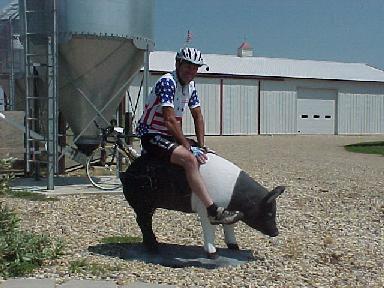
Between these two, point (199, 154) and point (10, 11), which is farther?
point (10, 11)

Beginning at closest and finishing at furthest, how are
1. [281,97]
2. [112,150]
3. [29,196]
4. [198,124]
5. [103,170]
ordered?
[198,124] < [29,196] < [112,150] < [103,170] < [281,97]

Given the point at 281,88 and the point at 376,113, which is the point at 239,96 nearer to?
the point at 281,88

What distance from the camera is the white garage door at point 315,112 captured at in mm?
45191

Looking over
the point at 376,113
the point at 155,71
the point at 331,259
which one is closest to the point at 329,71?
the point at 376,113

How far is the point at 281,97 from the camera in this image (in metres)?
44.8

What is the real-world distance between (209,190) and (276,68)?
141 feet

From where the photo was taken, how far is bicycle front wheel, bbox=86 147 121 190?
12.0 metres

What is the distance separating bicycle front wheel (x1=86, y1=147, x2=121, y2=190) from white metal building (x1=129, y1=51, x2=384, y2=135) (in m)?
26.1

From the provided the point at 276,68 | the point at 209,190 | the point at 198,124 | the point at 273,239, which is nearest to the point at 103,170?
the point at 273,239

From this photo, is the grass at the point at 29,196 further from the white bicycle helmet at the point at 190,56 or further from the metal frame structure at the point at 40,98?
the white bicycle helmet at the point at 190,56

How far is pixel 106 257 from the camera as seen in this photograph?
646 centimetres

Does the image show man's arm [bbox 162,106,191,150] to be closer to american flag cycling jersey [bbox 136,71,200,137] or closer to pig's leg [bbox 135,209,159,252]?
american flag cycling jersey [bbox 136,71,200,137]

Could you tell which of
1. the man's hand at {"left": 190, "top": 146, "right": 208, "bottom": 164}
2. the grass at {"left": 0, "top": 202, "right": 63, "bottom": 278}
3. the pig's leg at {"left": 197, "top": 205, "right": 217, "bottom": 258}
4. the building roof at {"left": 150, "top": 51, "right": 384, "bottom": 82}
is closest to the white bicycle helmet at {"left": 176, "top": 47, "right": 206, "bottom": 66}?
the man's hand at {"left": 190, "top": 146, "right": 208, "bottom": 164}

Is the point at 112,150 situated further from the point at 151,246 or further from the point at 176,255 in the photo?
the point at 176,255
